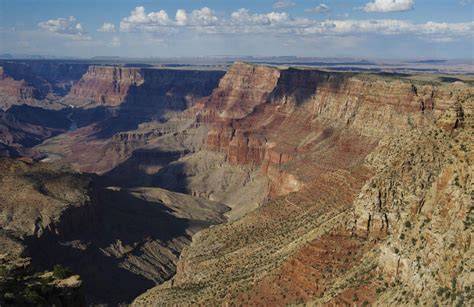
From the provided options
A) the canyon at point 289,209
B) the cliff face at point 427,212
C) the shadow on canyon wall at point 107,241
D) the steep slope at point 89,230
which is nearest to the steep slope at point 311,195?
the canyon at point 289,209

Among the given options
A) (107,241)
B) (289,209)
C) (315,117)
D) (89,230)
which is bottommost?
(107,241)

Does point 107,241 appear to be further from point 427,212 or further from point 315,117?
point 427,212

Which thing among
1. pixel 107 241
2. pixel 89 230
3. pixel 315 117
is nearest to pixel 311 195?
pixel 107 241

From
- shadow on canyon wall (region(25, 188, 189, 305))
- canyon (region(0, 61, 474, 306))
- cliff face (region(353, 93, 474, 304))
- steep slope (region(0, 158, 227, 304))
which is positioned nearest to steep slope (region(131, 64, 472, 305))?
canyon (region(0, 61, 474, 306))

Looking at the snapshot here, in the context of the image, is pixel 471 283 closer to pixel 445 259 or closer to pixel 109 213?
pixel 445 259

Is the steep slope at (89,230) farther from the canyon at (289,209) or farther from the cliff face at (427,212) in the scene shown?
the cliff face at (427,212)
